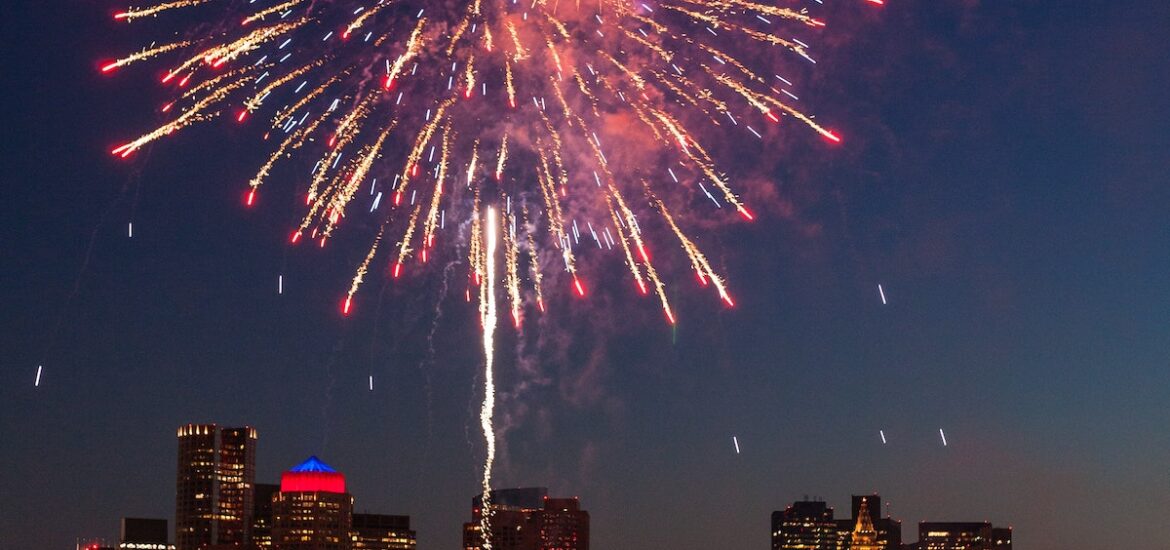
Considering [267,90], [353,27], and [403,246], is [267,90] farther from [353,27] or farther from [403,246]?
[403,246]

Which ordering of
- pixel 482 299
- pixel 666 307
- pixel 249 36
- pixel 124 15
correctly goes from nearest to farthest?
pixel 124 15 → pixel 249 36 → pixel 666 307 → pixel 482 299

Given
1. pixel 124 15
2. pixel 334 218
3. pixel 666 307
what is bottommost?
pixel 666 307

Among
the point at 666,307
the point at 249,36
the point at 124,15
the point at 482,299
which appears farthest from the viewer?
the point at 482,299

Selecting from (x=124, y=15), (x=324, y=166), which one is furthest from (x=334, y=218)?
(x=124, y=15)

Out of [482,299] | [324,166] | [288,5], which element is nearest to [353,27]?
[288,5]

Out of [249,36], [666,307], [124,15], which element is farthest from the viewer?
[666,307]

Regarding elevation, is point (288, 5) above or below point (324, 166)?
above

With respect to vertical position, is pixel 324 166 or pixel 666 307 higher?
pixel 324 166

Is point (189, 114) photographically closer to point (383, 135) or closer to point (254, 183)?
point (254, 183)

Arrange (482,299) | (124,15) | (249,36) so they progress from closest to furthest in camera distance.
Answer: (124,15) → (249,36) → (482,299)

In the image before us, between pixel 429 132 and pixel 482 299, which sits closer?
pixel 429 132
